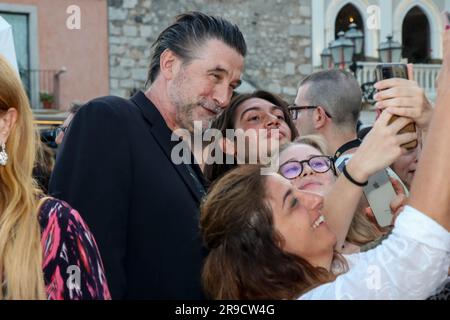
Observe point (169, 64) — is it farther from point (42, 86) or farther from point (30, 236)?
point (42, 86)

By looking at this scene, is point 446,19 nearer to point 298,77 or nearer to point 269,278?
point 269,278

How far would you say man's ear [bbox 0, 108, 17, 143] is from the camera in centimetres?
186

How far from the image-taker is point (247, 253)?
6.83 feet

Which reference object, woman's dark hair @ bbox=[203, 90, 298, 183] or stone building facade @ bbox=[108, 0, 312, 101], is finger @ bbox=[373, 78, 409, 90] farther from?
stone building facade @ bbox=[108, 0, 312, 101]

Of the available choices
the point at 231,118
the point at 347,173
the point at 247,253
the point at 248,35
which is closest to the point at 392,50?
the point at 248,35

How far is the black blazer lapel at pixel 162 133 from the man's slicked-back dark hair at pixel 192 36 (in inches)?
9.1

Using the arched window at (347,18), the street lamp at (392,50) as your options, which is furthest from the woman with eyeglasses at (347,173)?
the arched window at (347,18)

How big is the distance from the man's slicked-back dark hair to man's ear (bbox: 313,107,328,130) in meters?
1.40

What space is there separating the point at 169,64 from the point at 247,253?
0.95 meters

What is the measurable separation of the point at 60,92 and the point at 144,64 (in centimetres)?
176

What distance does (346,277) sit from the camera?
1.77 metres

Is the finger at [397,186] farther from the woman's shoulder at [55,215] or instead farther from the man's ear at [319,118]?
the woman's shoulder at [55,215]

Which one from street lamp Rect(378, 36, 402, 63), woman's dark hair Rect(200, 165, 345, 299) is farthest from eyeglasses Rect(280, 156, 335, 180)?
street lamp Rect(378, 36, 402, 63)
